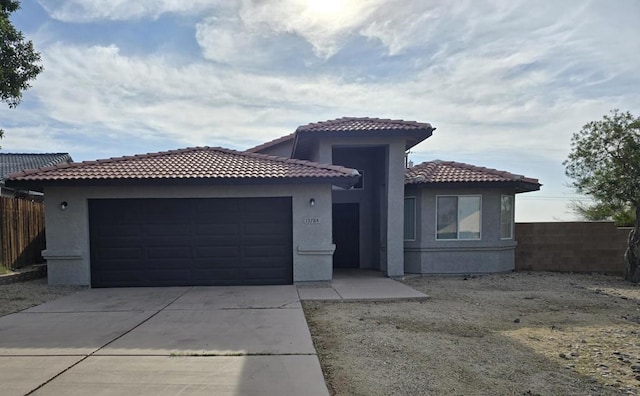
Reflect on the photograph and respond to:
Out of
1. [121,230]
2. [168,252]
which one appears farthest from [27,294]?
[168,252]

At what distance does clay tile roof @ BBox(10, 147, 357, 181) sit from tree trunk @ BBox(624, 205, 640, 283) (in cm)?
1007

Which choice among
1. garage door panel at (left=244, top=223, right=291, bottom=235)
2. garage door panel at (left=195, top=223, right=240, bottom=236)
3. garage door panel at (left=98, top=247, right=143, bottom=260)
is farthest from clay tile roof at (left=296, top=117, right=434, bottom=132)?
garage door panel at (left=98, top=247, right=143, bottom=260)

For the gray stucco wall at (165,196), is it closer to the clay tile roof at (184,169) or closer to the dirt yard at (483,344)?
the clay tile roof at (184,169)

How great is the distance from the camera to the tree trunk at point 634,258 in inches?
480

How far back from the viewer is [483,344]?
5.80 metres

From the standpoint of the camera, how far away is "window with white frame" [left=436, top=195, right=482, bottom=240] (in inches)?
485

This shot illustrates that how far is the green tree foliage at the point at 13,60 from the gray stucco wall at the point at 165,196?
2.73 metres

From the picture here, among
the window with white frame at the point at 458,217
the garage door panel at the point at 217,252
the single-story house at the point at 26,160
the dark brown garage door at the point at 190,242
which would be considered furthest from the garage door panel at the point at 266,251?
the single-story house at the point at 26,160

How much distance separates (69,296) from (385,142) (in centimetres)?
960

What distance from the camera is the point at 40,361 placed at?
16.5ft

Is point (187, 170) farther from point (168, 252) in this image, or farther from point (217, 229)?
point (168, 252)

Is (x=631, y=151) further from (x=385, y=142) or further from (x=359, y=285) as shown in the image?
(x=359, y=285)

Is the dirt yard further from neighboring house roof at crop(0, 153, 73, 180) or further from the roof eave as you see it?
neighboring house roof at crop(0, 153, 73, 180)

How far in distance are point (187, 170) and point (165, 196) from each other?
0.93m
